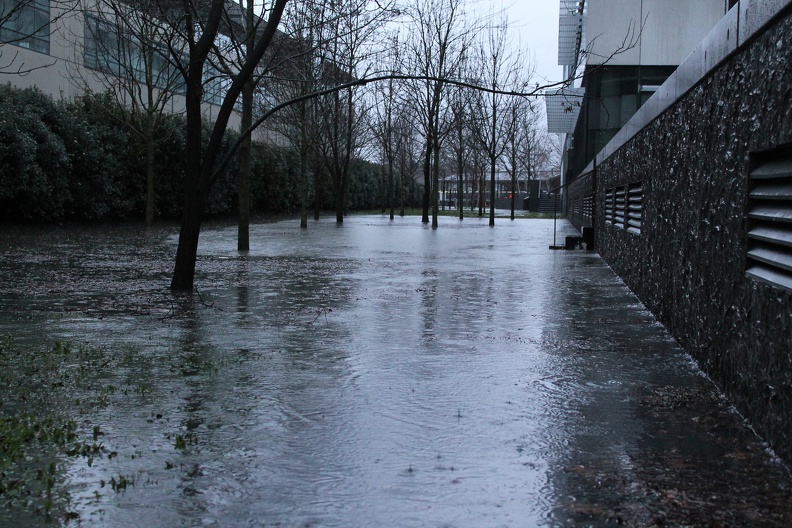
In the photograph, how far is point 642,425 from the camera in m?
5.11

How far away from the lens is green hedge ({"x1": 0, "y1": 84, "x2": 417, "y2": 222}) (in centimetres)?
2347

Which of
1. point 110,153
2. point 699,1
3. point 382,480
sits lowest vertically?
point 382,480

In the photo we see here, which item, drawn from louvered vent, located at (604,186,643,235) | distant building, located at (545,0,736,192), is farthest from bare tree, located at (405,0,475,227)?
louvered vent, located at (604,186,643,235)

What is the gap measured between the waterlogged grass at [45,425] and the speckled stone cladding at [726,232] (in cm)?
346

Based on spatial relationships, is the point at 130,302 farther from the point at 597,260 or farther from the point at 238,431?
the point at 597,260

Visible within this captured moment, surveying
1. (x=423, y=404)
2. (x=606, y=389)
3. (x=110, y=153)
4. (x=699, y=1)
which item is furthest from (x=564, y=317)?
(x=699, y=1)

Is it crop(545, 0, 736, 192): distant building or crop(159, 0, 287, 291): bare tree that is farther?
crop(545, 0, 736, 192): distant building

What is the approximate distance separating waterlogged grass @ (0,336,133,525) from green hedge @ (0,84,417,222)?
1798 centimetres

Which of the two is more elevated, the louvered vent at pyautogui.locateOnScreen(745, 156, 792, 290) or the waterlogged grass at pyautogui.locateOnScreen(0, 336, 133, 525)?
the louvered vent at pyautogui.locateOnScreen(745, 156, 792, 290)

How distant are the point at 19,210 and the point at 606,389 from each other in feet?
75.3

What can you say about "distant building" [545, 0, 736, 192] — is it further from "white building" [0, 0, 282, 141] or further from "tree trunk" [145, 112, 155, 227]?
"tree trunk" [145, 112, 155, 227]

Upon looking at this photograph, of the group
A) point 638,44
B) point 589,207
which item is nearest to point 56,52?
point 589,207

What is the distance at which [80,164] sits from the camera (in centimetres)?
2747

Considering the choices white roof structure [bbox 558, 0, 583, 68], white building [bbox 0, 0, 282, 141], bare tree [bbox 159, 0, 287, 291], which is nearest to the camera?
bare tree [bbox 159, 0, 287, 291]
